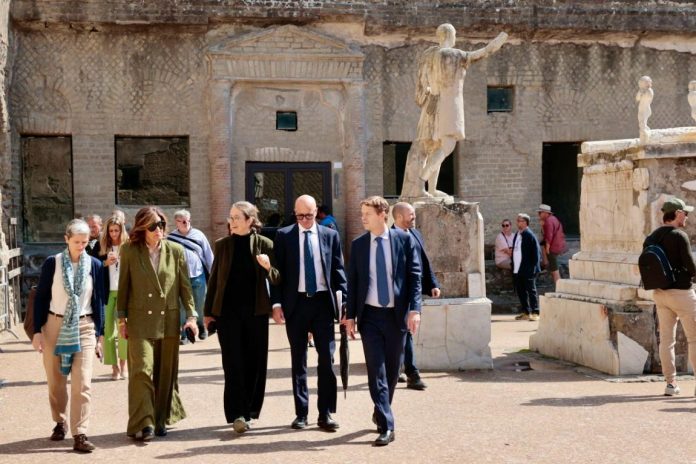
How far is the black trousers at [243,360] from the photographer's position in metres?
7.09

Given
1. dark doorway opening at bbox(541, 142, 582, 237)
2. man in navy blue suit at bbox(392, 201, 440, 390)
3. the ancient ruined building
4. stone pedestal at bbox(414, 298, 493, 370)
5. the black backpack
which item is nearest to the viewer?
the black backpack

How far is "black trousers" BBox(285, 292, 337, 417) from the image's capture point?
7.05m

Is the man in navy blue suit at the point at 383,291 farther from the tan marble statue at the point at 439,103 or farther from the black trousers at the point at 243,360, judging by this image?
the tan marble statue at the point at 439,103

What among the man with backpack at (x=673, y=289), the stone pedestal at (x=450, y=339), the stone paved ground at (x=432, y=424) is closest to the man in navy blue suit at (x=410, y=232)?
the stone paved ground at (x=432, y=424)

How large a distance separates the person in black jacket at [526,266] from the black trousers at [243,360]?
8.62m

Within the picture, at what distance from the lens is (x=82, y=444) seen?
6398 millimetres

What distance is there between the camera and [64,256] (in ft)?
22.5

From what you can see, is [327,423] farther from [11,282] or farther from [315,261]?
[11,282]

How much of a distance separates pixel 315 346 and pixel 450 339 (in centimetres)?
325

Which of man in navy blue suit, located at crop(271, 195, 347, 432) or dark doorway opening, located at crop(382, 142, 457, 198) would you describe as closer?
man in navy blue suit, located at crop(271, 195, 347, 432)

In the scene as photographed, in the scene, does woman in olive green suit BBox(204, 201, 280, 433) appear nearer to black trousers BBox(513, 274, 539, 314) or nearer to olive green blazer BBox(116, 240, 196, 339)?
olive green blazer BBox(116, 240, 196, 339)

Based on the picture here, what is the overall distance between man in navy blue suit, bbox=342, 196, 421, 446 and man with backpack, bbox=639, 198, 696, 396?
99.5 inches

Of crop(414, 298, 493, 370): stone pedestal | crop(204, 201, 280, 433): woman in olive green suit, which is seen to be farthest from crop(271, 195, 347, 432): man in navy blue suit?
crop(414, 298, 493, 370): stone pedestal

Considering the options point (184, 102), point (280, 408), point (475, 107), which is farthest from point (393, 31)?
point (280, 408)
